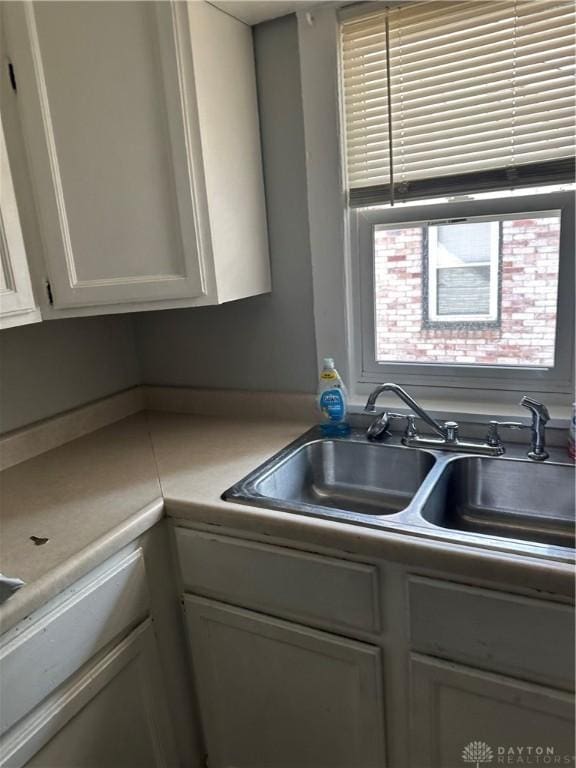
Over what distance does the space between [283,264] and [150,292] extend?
46 centimetres

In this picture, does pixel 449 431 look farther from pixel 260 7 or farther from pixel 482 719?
pixel 260 7

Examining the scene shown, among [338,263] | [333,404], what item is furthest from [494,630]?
[338,263]

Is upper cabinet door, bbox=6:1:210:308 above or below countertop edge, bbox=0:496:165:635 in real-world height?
above

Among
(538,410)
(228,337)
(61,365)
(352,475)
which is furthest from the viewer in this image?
(228,337)

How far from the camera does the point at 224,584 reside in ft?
3.83

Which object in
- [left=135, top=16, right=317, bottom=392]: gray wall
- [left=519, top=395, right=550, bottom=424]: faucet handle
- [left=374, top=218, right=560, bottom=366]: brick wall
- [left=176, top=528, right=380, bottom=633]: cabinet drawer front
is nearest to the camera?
[left=176, top=528, right=380, bottom=633]: cabinet drawer front

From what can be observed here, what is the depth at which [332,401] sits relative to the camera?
1.53m

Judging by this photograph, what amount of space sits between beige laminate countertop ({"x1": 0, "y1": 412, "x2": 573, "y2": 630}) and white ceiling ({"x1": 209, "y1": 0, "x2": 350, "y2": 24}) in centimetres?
116

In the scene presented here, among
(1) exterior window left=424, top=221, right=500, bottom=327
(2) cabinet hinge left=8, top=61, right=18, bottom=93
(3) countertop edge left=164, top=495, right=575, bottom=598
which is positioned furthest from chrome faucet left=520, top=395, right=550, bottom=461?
(2) cabinet hinge left=8, top=61, right=18, bottom=93

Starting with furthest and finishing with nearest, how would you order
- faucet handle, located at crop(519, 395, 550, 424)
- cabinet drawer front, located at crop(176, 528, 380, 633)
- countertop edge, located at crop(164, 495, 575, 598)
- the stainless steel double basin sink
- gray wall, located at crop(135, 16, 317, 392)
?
gray wall, located at crop(135, 16, 317, 392)
faucet handle, located at crop(519, 395, 550, 424)
the stainless steel double basin sink
cabinet drawer front, located at crop(176, 528, 380, 633)
countertop edge, located at crop(164, 495, 575, 598)

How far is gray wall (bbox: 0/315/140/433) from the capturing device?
4.96 ft

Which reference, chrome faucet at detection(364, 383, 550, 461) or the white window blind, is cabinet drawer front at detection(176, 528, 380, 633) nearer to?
chrome faucet at detection(364, 383, 550, 461)

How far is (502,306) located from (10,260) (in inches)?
50.5

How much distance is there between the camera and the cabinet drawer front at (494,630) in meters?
0.87
